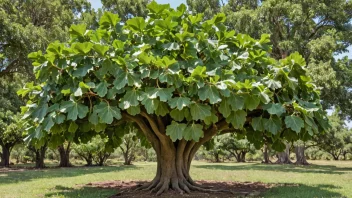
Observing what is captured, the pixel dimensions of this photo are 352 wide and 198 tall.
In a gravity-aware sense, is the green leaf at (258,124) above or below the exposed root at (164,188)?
above

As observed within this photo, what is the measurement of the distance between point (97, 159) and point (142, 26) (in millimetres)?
23001

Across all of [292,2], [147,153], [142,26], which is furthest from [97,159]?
[142,26]

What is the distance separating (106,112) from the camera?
6.30 m

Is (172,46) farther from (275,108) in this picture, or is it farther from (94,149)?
(94,149)

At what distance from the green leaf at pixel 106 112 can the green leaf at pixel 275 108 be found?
118 inches

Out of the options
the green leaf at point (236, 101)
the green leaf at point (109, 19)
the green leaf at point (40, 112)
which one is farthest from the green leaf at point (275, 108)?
the green leaf at point (40, 112)

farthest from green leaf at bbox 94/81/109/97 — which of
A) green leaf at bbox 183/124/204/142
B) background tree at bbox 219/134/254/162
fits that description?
background tree at bbox 219/134/254/162

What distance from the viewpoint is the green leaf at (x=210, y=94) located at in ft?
19.7

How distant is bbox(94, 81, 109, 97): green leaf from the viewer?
20.7ft

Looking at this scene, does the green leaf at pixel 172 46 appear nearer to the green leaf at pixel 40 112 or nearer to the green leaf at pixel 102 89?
the green leaf at pixel 102 89

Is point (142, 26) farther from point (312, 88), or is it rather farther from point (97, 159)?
point (97, 159)

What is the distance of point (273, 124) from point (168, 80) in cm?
245

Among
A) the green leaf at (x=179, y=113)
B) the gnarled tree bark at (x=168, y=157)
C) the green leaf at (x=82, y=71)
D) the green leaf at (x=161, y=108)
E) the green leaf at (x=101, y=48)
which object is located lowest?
the gnarled tree bark at (x=168, y=157)

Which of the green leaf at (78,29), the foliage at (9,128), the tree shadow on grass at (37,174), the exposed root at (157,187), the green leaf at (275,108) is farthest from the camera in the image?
the foliage at (9,128)
